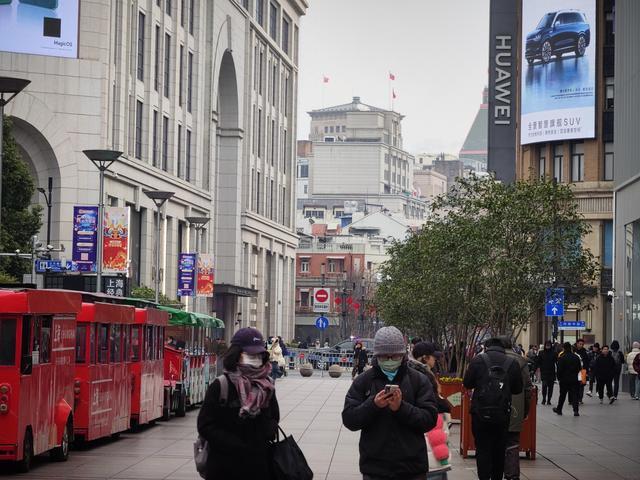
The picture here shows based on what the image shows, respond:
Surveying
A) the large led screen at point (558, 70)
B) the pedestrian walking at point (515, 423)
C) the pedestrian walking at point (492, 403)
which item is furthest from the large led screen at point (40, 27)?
the pedestrian walking at point (492, 403)

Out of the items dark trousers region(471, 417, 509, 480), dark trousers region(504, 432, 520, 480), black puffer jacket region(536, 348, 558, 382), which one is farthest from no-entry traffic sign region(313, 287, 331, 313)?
dark trousers region(471, 417, 509, 480)

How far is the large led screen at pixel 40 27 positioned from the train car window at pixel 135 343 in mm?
30814

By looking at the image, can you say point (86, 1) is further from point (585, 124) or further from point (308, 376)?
point (585, 124)

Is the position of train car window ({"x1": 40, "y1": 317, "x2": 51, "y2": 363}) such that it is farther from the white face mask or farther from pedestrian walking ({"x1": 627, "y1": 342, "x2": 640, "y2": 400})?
pedestrian walking ({"x1": 627, "y1": 342, "x2": 640, "y2": 400})

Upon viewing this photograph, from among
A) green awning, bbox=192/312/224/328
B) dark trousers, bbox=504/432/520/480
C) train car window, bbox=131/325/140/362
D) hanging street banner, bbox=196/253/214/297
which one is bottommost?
dark trousers, bbox=504/432/520/480

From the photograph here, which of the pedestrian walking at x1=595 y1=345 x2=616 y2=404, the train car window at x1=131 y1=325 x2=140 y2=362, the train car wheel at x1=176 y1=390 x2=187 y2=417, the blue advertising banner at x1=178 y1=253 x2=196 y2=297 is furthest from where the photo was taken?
the blue advertising banner at x1=178 y1=253 x2=196 y2=297

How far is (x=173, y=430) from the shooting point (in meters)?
29.4

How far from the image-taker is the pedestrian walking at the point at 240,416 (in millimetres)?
9609

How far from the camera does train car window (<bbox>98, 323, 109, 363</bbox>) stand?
973 inches

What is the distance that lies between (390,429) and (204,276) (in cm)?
5469

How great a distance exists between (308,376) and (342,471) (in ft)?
159

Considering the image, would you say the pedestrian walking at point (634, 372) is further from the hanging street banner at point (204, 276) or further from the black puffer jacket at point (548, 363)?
the hanging street banner at point (204, 276)

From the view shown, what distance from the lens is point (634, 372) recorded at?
1754 inches

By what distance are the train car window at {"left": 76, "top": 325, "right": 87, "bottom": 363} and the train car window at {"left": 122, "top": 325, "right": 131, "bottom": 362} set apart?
2.95 m
